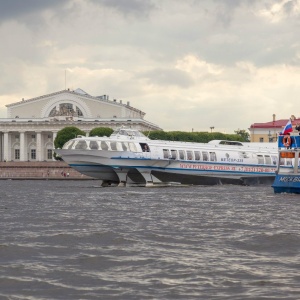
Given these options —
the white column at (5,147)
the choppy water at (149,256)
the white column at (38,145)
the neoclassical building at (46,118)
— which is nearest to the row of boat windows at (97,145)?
the choppy water at (149,256)

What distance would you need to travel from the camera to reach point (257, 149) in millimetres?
54531

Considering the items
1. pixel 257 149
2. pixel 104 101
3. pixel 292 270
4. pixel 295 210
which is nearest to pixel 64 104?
pixel 104 101

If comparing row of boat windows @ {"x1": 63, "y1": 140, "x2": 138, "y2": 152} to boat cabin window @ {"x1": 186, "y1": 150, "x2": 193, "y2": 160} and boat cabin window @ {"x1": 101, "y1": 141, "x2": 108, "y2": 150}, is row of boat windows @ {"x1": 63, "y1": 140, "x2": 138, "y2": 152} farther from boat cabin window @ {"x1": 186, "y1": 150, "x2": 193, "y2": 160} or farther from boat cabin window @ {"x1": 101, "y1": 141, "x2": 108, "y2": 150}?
boat cabin window @ {"x1": 186, "y1": 150, "x2": 193, "y2": 160}

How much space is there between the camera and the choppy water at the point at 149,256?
1037 cm

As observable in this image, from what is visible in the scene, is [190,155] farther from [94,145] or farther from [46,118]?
[46,118]

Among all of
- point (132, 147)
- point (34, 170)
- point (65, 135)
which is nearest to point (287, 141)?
point (132, 147)

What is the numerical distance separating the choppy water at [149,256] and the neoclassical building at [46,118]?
110618 mm

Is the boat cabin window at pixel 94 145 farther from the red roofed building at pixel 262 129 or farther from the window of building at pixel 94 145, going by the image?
the red roofed building at pixel 262 129

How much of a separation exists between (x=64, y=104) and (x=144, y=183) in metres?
88.8

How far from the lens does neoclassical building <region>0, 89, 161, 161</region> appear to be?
133500mm

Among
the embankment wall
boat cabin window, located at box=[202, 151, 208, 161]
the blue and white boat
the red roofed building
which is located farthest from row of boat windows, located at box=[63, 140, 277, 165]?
the red roofed building

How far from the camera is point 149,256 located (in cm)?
1316

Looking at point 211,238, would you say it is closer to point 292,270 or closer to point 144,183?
point 292,270

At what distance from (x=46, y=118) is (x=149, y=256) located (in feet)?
401
